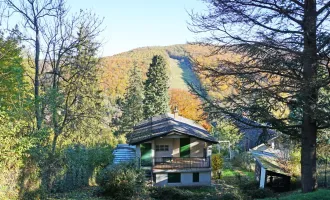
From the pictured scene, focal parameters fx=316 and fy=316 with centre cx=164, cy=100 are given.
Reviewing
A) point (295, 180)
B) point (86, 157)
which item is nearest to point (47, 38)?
point (86, 157)

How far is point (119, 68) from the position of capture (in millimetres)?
57344

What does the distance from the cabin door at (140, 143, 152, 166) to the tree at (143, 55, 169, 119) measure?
17.7 metres

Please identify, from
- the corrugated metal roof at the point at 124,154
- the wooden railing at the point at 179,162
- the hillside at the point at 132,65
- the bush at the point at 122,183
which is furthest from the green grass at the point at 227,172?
the bush at the point at 122,183

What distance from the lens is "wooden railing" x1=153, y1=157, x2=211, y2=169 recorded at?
22672mm

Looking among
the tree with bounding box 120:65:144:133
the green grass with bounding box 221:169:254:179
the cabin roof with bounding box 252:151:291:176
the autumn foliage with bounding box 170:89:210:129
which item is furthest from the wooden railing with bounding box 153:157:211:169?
the autumn foliage with bounding box 170:89:210:129

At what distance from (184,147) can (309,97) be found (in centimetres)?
1483

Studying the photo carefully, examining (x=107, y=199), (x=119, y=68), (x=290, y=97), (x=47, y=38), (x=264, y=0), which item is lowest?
(x=107, y=199)

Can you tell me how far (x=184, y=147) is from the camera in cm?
2422

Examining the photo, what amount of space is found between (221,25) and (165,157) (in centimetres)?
1428

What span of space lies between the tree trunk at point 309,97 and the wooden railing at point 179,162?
12.2 meters

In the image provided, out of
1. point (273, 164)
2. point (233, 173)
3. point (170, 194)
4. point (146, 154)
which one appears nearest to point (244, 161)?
point (233, 173)

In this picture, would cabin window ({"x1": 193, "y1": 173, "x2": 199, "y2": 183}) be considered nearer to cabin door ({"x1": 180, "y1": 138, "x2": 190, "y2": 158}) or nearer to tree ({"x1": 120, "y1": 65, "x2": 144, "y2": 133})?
cabin door ({"x1": 180, "y1": 138, "x2": 190, "y2": 158})

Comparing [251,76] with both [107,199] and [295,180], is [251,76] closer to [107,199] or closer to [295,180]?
[107,199]

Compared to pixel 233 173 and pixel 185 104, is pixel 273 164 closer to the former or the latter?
pixel 233 173
